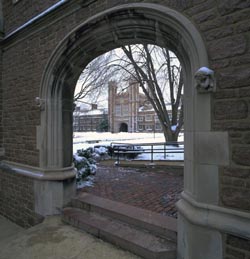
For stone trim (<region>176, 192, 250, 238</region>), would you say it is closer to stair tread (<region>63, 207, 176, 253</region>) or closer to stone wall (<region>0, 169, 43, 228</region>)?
stair tread (<region>63, 207, 176, 253</region>)

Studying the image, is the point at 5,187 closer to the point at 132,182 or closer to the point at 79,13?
the point at 132,182

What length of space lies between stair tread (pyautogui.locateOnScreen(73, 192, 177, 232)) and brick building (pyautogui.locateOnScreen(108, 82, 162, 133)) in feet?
176

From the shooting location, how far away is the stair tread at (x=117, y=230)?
2865mm

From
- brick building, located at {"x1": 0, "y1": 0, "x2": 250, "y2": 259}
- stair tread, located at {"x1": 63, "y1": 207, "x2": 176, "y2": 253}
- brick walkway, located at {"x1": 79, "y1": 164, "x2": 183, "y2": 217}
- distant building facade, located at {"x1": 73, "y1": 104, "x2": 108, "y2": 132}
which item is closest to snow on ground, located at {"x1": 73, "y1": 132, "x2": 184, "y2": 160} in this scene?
brick walkway, located at {"x1": 79, "y1": 164, "x2": 183, "y2": 217}

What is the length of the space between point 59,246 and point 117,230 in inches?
35.3

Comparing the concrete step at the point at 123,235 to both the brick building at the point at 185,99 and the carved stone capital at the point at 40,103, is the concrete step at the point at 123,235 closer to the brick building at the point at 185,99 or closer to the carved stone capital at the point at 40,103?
the brick building at the point at 185,99

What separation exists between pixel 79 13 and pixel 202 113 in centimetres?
300

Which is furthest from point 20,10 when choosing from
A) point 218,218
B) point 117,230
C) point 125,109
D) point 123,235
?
point 125,109

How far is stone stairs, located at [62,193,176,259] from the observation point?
286 centimetres

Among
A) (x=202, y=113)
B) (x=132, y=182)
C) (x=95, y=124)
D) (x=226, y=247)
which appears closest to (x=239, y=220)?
(x=226, y=247)

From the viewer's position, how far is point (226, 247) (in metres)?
2.30

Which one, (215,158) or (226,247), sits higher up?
(215,158)

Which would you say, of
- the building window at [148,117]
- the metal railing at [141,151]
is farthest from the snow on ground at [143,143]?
the building window at [148,117]

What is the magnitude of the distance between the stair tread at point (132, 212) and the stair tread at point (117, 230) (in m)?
0.17
